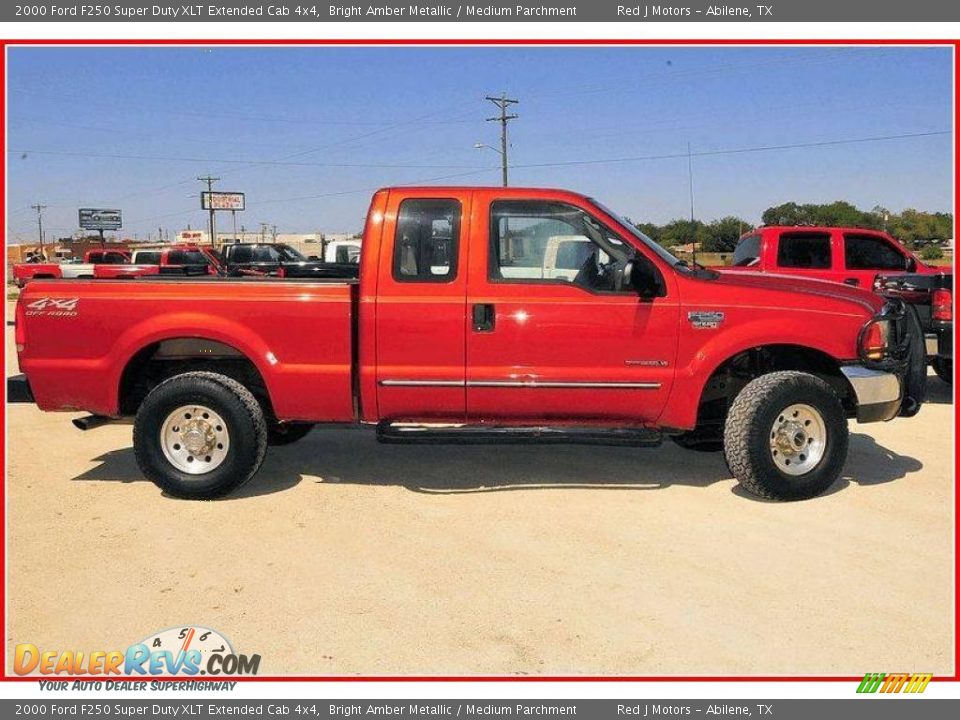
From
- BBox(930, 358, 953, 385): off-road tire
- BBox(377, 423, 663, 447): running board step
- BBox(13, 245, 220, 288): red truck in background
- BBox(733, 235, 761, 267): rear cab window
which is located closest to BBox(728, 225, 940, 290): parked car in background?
BBox(733, 235, 761, 267): rear cab window

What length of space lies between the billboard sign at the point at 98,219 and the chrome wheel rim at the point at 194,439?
94052mm

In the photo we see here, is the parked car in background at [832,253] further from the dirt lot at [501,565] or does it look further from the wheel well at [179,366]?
the wheel well at [179,366]

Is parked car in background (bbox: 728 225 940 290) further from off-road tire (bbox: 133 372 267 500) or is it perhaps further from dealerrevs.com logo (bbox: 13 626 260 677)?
dealerrevs.com logo (bbox: 13 626 260 677)

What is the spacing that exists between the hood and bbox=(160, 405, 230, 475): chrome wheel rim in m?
3.54

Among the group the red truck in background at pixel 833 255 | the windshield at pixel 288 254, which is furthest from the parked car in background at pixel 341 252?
the red truck in background at pixel 833 255

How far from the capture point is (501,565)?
412 cm

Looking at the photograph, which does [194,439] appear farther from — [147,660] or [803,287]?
[803,287]

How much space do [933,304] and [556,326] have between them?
5258 mm

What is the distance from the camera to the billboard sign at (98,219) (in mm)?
89012

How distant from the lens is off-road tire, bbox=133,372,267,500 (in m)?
5.16

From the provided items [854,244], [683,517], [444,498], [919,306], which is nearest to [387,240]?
[444,498]

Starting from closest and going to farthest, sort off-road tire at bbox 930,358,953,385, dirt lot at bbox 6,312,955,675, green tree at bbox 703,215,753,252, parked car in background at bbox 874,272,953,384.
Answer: dirt lot at bbox 6,312,955,675 → parked car in background at bbox 874,272,953,384 → off-road tire at bbox 930,358,953,385 → green tree at bbox 703,215,753,252

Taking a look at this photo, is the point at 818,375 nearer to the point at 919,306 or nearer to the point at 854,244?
the point at 919,306

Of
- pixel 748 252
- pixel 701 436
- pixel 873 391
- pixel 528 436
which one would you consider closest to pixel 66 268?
pixel 748 252
